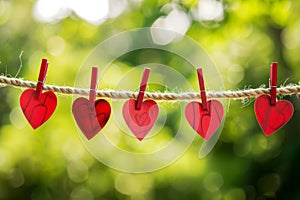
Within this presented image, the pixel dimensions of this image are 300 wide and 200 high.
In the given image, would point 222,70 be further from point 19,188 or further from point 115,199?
point 19,188

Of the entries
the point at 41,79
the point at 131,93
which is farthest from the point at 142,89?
the point at 41,79

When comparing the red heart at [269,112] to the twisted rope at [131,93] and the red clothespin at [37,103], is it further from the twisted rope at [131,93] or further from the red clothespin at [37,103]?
the red clothespin at [37,103]

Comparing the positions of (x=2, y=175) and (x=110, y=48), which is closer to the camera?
(x=2, y=175)

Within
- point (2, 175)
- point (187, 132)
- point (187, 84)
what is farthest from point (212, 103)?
point (2, 175)

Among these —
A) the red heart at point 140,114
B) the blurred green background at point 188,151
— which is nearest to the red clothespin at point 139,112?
the red heart at point 140,114

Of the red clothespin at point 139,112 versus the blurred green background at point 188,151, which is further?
the blurred green background at point 188,151

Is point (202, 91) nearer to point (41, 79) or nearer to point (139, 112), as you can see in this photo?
point (139, 112)
